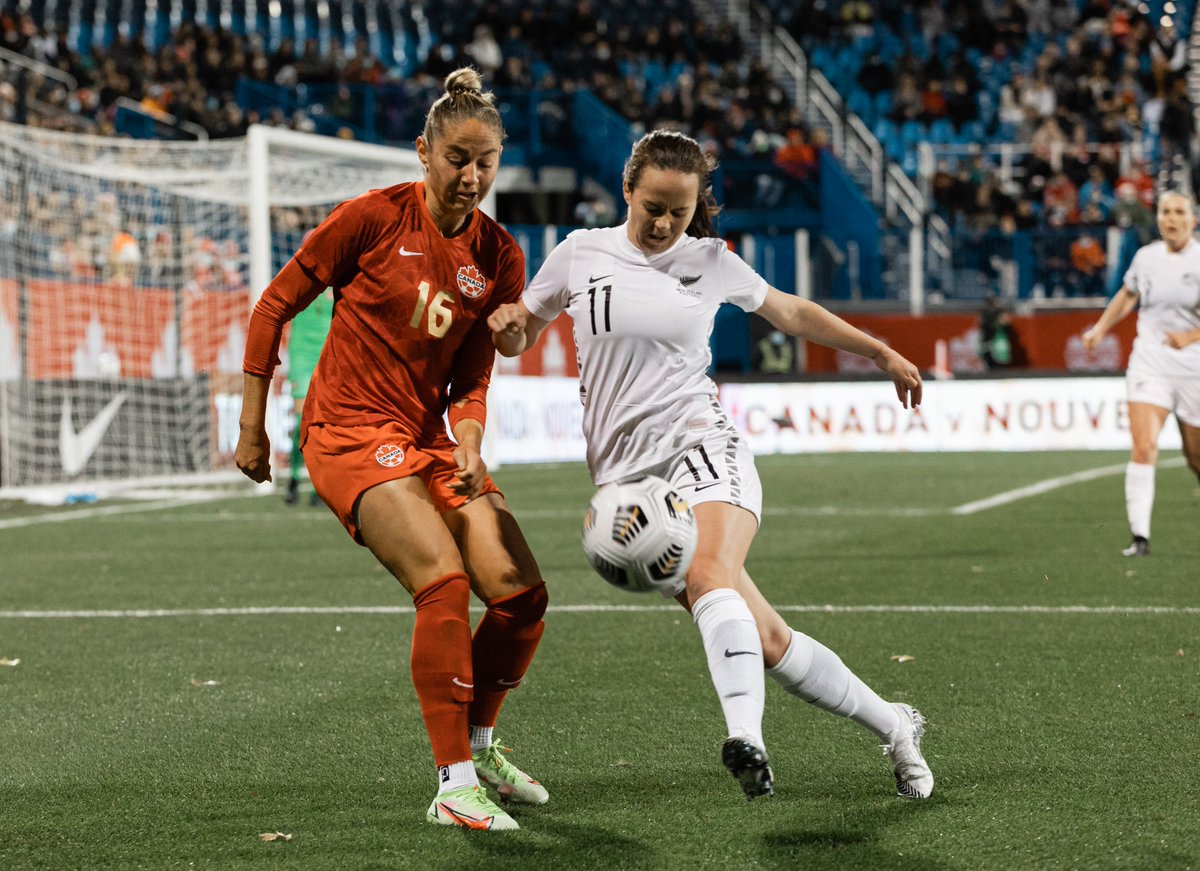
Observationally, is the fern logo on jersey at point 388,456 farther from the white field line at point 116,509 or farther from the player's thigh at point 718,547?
the white field line at point 116,509

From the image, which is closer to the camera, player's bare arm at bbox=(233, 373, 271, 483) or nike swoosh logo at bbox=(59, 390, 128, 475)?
player's bare arm at bbox=(233, 373, 271, 483)

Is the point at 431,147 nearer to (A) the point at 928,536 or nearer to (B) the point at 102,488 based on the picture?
(A) the point at 928,536

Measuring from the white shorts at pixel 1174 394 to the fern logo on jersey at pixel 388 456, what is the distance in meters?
7.26

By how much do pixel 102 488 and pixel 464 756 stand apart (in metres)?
13.1

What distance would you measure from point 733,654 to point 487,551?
883mm

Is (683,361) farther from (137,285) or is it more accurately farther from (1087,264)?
(1087,264)

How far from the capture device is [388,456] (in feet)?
15.6

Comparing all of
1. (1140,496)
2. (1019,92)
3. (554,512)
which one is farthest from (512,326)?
(1019,92)

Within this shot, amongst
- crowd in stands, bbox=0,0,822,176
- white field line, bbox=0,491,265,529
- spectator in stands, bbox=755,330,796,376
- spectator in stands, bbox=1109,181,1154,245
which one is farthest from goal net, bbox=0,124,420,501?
spectator in stands, bbox=1109,181,1154,245

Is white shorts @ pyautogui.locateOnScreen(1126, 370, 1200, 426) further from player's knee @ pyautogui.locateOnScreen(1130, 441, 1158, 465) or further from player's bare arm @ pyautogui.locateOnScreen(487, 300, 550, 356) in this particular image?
player's bare arm @ pyautogui.locateOnScreen(487, 300, 550, 356)

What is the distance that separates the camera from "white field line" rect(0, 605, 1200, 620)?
8.51 metres

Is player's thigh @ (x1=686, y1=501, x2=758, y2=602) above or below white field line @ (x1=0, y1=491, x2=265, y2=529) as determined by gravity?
above

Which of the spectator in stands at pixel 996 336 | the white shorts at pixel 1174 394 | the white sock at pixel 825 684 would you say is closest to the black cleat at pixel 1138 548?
the white shorts at pixel 1174 394

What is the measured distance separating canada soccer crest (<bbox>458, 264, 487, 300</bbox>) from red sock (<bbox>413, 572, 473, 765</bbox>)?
2.76 feet
